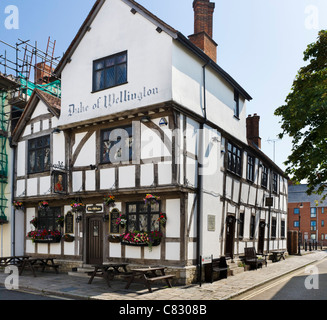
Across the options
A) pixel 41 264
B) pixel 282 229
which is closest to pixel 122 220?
pixel 41 264

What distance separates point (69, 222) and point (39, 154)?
11.5 ft

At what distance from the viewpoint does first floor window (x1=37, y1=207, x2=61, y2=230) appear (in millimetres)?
16500

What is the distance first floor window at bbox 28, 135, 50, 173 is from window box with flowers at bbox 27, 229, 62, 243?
2.71 metres

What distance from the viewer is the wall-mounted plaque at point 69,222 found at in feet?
51.6

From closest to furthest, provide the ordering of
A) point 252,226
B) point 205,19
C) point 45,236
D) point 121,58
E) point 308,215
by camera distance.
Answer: point 121,58 → point 45,236 → point 205,19 → point 252,226 → point 308,215

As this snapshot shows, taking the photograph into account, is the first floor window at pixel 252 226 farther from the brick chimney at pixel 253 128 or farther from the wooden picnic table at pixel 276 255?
the brick chimney at pixel 253 128

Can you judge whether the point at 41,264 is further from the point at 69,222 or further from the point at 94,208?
the point at 94,208

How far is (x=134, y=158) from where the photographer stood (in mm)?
13562

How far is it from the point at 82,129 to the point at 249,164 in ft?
30.3

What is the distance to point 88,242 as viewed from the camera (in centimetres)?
1533

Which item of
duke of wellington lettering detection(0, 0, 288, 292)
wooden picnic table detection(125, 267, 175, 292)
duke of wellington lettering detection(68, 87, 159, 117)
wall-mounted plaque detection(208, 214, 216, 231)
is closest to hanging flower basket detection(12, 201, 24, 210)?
duke of wellington lettering detection(0, 0, 288, 292)
